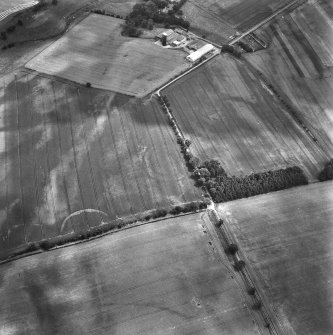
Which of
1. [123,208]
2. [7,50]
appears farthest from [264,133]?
[7,50]

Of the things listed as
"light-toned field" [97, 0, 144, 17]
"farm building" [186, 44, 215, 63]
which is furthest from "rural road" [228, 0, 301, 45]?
"light-toned field" [97, 0, 144, 17]

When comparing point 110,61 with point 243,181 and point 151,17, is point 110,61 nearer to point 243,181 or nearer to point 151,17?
point 151,17

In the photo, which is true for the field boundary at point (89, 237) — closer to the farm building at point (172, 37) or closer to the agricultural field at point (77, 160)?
the agricultural field at point (77, 160)

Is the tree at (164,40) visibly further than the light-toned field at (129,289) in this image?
Yes

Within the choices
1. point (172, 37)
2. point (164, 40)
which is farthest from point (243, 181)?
point (172, 37)

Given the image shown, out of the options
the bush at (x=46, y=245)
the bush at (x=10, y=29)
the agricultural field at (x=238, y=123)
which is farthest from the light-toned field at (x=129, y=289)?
the bush at (x=10, y=29)
